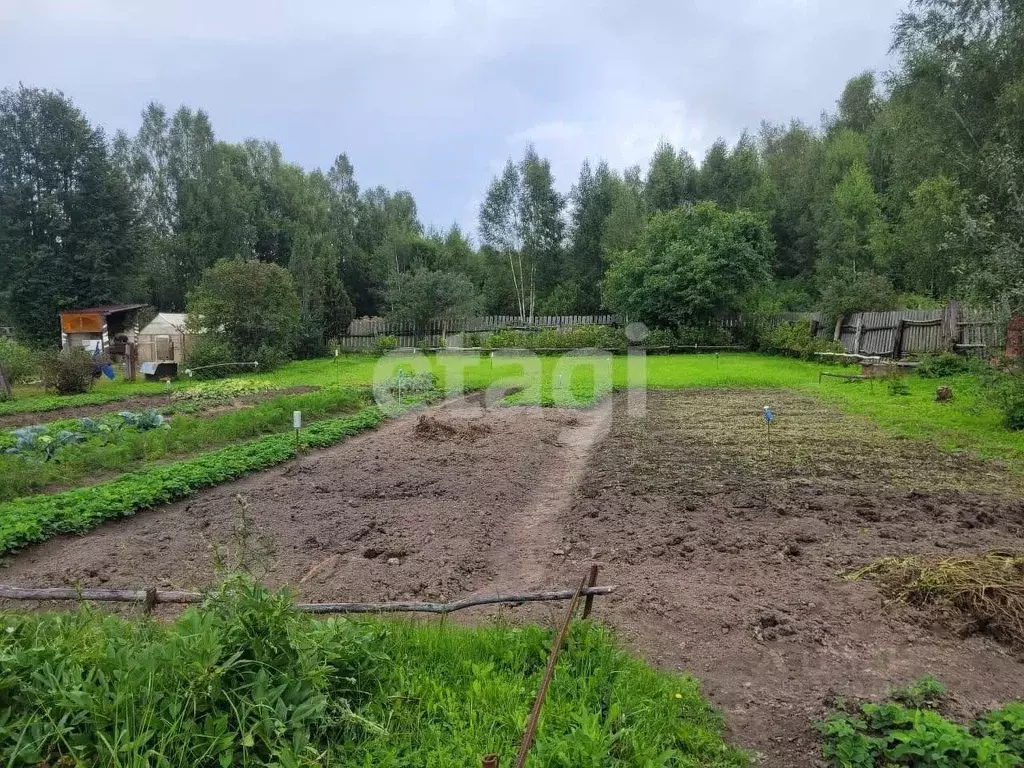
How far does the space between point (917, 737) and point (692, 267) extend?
2518 cm

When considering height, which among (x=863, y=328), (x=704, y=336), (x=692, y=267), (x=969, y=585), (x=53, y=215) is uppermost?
(x=53, y=215)

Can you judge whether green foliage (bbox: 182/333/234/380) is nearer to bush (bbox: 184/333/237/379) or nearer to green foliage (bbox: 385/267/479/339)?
bush (bbox: 184/333/237/379)

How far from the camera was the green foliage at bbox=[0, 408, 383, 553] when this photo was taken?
18.8 feet

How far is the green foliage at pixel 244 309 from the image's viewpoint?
21.1m

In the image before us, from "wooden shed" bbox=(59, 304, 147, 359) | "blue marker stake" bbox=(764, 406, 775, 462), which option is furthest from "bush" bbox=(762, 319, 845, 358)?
"wooden shed" bbox=(59, 304, 147, 359)

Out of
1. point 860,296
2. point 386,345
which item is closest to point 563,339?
point 386,345

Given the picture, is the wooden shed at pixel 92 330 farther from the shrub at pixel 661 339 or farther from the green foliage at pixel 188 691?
the green foliage at pixel 188 691

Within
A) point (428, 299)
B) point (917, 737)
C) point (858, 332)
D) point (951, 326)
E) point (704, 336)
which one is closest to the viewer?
point (917, 737)

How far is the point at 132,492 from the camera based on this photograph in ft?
21.8

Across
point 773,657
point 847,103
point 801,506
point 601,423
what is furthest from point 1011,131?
point 847,103

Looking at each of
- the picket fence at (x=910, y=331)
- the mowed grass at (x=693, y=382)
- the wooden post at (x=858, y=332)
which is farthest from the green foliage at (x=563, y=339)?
the wooden post at (x=858, y=332)

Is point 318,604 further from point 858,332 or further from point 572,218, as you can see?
point 572,218

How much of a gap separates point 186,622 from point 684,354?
988 inches

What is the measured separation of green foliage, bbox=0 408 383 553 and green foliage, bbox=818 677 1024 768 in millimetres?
6404
